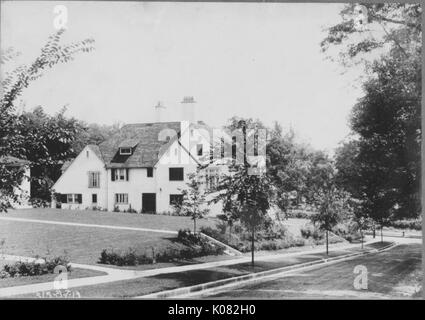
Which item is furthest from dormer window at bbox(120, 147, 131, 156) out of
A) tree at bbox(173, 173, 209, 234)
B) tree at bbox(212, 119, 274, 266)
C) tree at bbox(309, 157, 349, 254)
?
tree at bbox(309, 157, 349, 254)

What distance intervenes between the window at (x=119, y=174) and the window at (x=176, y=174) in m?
1.04

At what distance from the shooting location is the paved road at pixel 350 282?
9.01 meters

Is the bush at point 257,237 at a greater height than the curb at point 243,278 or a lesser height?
greater

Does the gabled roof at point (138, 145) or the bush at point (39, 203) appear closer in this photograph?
the bush at point (39, 203)

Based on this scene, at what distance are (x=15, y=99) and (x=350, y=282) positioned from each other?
298 inches

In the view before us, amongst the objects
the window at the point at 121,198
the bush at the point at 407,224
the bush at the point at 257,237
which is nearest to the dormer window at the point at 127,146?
the window at the point at 121,198

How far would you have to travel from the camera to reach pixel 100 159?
9859 mm

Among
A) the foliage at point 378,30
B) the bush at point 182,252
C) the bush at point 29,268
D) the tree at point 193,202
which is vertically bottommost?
the bush at point 29,268

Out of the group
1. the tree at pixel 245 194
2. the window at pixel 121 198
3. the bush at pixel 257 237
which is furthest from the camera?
the window at pixel 121 198

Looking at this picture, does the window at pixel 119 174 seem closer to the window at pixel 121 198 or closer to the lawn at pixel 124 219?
the window at pixel 121 198

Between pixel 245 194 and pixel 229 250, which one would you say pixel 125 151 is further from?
pixel 229 250

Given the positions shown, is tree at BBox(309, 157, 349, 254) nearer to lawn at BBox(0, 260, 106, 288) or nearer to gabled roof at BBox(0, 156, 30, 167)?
lawn at BBox(0, 260, 106, 288)
